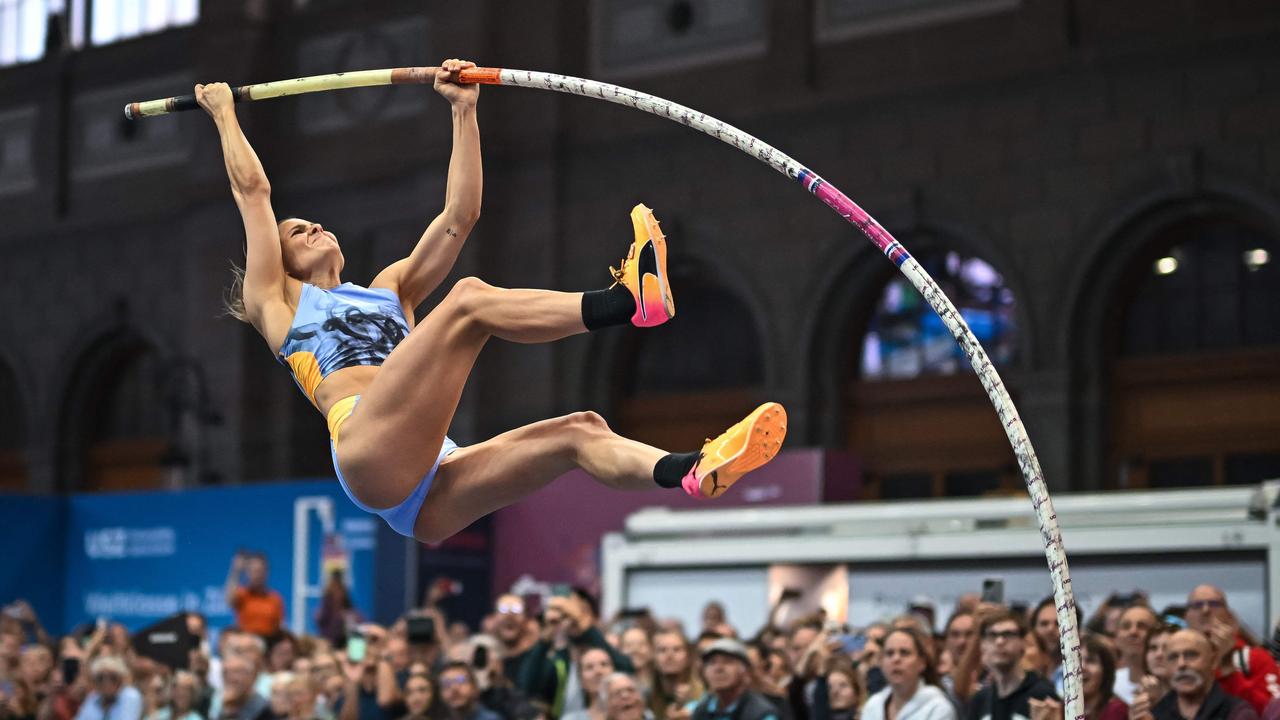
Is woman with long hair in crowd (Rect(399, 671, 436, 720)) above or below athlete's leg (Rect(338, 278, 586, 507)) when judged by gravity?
below

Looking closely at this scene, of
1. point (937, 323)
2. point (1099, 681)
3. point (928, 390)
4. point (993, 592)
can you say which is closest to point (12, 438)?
point (928, 390)

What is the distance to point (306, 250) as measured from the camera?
7262mm

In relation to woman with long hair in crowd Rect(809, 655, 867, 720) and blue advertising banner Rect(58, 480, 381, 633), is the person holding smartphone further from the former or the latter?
woman with long hair in crowd Rect(809, 655, 867, 720)

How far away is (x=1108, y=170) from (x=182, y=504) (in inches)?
360

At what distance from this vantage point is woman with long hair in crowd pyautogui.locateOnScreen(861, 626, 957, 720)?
8375 mm

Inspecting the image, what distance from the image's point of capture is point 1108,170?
16.4m

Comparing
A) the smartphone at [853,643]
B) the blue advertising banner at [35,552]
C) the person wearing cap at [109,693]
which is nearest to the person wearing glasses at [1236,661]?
the smartphone at [853,643]

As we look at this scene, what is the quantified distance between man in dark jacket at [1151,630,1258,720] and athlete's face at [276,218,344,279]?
3.74m

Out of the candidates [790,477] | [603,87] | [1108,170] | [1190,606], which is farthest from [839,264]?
[603,87]

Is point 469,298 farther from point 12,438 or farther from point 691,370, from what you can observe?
point 12,438

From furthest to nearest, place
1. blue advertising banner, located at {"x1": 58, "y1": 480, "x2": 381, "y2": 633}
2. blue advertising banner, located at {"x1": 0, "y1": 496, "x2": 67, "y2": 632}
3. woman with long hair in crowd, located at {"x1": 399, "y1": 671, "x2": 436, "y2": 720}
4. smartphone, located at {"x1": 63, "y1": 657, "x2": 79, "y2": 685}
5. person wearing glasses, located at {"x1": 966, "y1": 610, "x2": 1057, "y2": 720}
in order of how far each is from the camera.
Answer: blue advertising banner, located at {"x1": 0, "y1": 496, "x2": 67, "y2": 632} < blue advertising banner, located at {"x1": 58, "y1": 480, "x2": 381, "y2": 633} < smartphone, located at {"x1": 63, "y1": 657, "x2": 79, "y2": 685} < woman with long hair in crowd, located at {"x1": 399, "y1": 671, "x2": 436, "y2": 720} < person wearing glasses, located at {"x1": 966, "y1": 610, "x2": 1057, "y2": 720}

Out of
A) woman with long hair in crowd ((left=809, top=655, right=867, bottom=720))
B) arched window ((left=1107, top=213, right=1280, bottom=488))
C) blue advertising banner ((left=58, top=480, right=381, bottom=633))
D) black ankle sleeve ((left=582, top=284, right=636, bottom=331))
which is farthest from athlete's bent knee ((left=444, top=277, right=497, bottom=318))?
arched window ((left=1107, top=213, right=1280, bottom=488))

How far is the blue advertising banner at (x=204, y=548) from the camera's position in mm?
15914

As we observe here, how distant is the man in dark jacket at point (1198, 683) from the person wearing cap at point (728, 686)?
2.11 metres
